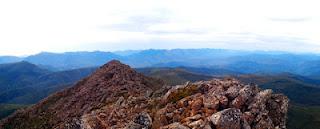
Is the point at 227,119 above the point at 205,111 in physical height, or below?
below

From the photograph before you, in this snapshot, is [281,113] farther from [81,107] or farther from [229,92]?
[81,107]

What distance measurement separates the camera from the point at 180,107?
78.2 metres

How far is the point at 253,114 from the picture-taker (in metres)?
73.6

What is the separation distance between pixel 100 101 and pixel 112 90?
33.6 ft

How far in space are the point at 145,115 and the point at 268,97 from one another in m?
26.0

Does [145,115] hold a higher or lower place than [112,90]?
higher

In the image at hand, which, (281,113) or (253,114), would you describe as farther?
(281,113)

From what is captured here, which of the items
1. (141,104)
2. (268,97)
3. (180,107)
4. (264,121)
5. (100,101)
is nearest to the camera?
(264,121)

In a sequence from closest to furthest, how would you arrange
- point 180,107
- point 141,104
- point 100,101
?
point 180,107, point 141,104, point 100,101

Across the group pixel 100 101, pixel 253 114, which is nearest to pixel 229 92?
pixel 253 114

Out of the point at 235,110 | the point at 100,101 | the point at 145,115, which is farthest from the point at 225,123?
the point at 100,101

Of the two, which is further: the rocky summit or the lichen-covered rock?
the rocky summit

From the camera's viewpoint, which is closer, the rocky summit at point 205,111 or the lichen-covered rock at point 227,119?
the lichen-covered rock at point 227,119

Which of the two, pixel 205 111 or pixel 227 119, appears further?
pixel 205 111
